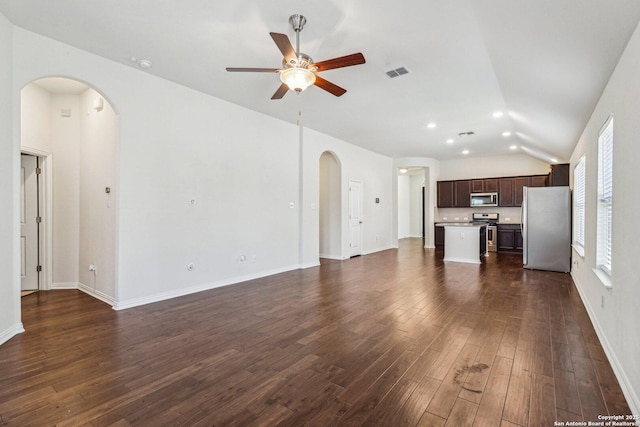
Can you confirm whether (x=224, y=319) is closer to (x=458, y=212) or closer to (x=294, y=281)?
(x=294, y=281)

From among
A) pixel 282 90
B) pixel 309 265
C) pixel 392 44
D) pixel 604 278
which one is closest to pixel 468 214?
pixel 309 265

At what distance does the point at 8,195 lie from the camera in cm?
289

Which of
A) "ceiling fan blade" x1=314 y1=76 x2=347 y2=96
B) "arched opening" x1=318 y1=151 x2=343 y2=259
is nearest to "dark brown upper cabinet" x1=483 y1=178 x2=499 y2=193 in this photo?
"arched opening" x1=318 y1=151 x2=343 y2=259

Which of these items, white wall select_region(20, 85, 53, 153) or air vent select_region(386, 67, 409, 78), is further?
white wall select_region(20, 85, 53, 153)

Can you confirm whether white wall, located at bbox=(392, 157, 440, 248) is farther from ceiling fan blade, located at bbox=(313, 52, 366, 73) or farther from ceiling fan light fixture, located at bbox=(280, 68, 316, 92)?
ceiling fan blade, located at bbox=(313, 52, 366, 73)

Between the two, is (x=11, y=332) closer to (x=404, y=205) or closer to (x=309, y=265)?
A: (x=309, y=265)

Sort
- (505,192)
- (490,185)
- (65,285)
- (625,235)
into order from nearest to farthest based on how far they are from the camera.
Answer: (625,235), (65,285), (505,192), (490,185)

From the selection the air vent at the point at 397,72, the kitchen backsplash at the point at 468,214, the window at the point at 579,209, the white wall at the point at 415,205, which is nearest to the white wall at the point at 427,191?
the kitchen backsplash at the point at 468,214

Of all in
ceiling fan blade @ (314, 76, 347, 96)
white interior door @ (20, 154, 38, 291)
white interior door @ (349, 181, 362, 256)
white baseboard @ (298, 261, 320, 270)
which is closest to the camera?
ceiling fan blade @ (314, 76, 347, 96)

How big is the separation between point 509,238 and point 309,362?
28.0 ft

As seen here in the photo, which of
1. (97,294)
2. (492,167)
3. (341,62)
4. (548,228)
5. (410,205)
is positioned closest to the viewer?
(341,62)

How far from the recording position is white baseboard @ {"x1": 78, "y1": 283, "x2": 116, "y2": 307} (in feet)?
13.2

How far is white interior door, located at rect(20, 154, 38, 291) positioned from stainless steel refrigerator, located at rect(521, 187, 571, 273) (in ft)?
29.1

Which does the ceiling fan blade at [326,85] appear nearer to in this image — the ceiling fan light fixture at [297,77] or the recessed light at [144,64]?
the ceiling fan light fixture at [297,77]
